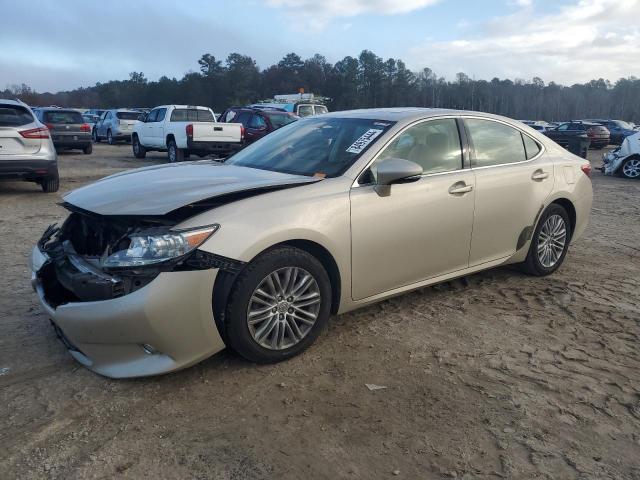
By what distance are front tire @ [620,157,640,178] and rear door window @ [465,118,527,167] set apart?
40.1ft

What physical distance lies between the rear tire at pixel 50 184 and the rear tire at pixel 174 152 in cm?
630

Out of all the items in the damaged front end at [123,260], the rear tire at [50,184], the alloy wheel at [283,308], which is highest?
the damaged front end at [123,260]

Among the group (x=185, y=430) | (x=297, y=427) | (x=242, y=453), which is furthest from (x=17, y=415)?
(x=297, y=427)

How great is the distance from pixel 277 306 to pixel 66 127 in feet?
61.5

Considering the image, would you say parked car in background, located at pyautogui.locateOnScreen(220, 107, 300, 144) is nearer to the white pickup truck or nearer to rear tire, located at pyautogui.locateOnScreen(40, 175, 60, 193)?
the white pickup truck

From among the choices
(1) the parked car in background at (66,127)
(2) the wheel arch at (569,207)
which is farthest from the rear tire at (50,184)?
(1) the parked car in background at (66,127)

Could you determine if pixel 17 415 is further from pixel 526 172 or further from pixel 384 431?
pixel 526 172

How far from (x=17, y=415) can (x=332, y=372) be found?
5.70ft

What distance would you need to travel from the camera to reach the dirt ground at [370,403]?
254 cm

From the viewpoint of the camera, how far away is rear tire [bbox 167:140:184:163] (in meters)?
16.4

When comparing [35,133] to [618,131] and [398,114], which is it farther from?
[618,131]

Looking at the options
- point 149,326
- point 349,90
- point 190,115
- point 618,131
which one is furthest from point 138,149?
point 349,90

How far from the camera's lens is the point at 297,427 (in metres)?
2.82

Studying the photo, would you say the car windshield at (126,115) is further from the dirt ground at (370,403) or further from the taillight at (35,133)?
the dirt ground at (370,403)
